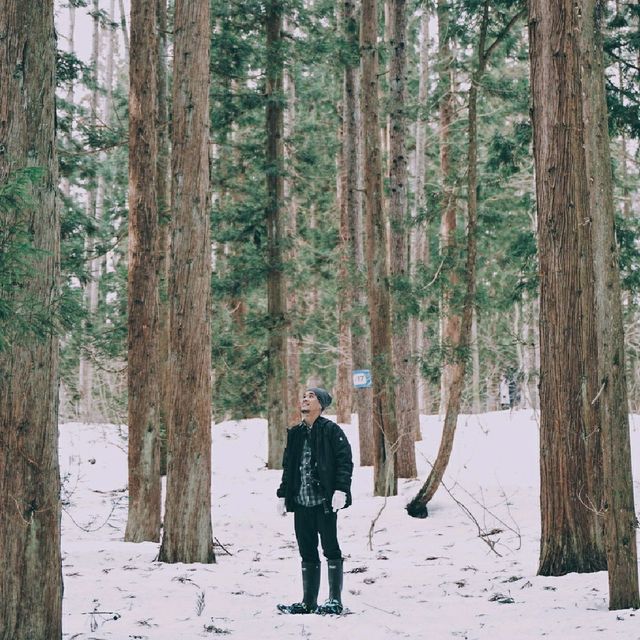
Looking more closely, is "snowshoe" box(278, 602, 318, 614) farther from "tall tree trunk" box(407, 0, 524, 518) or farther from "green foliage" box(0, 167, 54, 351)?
"tall tree trunk" box(407, 0, 524, 518)

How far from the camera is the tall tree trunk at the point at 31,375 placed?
5.43 meters

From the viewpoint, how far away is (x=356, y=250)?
2020 centimetres

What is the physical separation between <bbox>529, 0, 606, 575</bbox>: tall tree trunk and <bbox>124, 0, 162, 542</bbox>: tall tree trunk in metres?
5.84

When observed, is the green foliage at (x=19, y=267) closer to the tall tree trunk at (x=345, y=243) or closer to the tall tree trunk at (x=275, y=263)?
the tall tree trunk at (x=345, y=243)

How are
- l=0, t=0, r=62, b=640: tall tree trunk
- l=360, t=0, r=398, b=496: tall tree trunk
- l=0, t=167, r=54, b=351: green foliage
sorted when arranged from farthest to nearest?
l=360, t=0, r=398, b=496: tall tree trunk, l=0, t=0, r=62, b=640: tall tree trunk, l=0, t=167, r=54, b=351: green foliage

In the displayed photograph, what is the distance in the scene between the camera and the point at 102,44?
142ft

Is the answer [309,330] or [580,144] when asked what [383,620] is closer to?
[580,144]

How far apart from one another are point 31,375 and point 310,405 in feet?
8.61

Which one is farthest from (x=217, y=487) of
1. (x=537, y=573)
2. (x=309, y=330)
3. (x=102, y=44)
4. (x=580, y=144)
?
(x=102, y=44)

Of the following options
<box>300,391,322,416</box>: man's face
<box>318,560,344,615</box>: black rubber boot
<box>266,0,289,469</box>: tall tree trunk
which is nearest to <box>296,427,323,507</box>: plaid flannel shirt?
<box>300,391,322,416</box>: man's face

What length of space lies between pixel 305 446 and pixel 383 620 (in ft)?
5.27

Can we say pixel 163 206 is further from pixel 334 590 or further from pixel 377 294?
pixel 334 590

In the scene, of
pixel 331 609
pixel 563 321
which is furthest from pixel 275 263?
pixel 331 609

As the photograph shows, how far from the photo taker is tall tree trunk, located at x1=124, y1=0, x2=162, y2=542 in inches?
463
